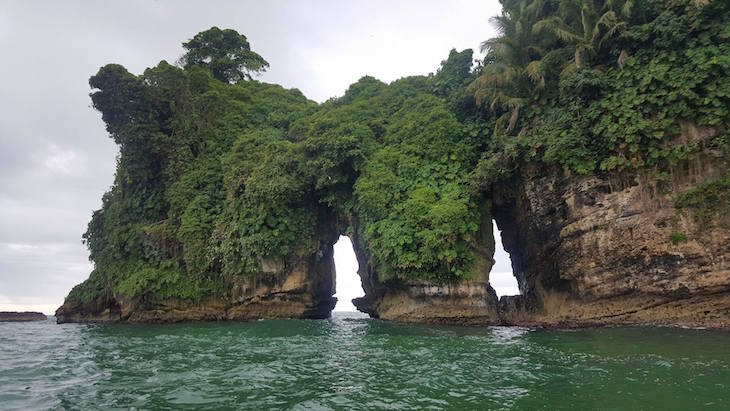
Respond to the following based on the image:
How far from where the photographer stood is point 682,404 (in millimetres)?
6297

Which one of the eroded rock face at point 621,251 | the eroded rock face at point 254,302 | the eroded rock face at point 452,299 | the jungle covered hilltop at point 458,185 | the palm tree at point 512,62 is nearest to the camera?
the eroded rock face at point 621,251

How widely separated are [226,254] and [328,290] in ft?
24.3

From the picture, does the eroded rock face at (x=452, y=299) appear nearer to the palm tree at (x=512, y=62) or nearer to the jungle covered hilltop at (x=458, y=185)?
the jungle covered hilltop at (x=458, y=185)

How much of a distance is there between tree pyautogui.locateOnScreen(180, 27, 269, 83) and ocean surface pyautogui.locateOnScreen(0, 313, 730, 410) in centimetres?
2719

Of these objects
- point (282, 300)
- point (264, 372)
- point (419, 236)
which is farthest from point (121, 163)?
point (264, 372)

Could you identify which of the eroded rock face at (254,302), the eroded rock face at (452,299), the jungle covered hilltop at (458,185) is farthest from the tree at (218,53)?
the eroded rock face at (452,299)

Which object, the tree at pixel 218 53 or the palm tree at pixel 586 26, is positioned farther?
the tree at pixel 218 53

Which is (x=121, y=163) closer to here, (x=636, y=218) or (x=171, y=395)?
(x=171, y=395)

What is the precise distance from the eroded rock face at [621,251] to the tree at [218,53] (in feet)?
87.2

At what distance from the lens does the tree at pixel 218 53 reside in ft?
118

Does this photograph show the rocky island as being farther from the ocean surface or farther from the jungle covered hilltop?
the ocean surface

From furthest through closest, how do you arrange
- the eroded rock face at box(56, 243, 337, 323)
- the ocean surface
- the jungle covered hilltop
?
the eroded rock face at box(56, 243, 337, 323), the jungle covered hilltop, the ocean surface

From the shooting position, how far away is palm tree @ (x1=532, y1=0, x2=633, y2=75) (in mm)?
16719

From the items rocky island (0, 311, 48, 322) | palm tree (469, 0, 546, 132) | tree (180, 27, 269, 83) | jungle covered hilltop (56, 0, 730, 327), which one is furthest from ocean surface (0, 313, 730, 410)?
rocky island (0, 311, 48, 322)
